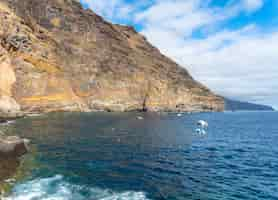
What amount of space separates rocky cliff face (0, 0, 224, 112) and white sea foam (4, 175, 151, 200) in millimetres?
66584

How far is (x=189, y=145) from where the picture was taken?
42.5m

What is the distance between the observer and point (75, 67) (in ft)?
467

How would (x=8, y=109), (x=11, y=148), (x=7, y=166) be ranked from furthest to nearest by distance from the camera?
(x=8, y=109)
(x=11, y=148)
(x=7, y=166)

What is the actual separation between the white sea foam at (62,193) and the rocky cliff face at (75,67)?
66584 millimetres

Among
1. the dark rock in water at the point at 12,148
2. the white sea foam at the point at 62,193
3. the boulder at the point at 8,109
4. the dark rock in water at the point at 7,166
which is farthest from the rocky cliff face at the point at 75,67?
the white sea foam at the point at 62,193

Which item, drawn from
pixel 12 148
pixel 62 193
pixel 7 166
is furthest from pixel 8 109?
pixel 62 193

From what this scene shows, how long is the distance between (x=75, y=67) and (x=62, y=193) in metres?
130

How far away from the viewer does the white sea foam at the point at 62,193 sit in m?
18.5

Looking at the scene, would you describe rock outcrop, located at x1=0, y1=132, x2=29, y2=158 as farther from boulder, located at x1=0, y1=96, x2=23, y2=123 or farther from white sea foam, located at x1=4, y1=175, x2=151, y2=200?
boulder, located at x1=0, y1=96, x2=23, y2=123

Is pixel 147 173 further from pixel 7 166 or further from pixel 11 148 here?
pixel 11 148

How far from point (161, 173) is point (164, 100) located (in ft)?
464

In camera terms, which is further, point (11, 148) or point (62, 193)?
point (11, 148)

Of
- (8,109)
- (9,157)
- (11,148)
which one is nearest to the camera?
(9,157)

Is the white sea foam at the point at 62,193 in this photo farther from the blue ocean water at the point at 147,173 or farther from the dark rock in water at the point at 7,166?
the dark rock in water at the point at 7,166
